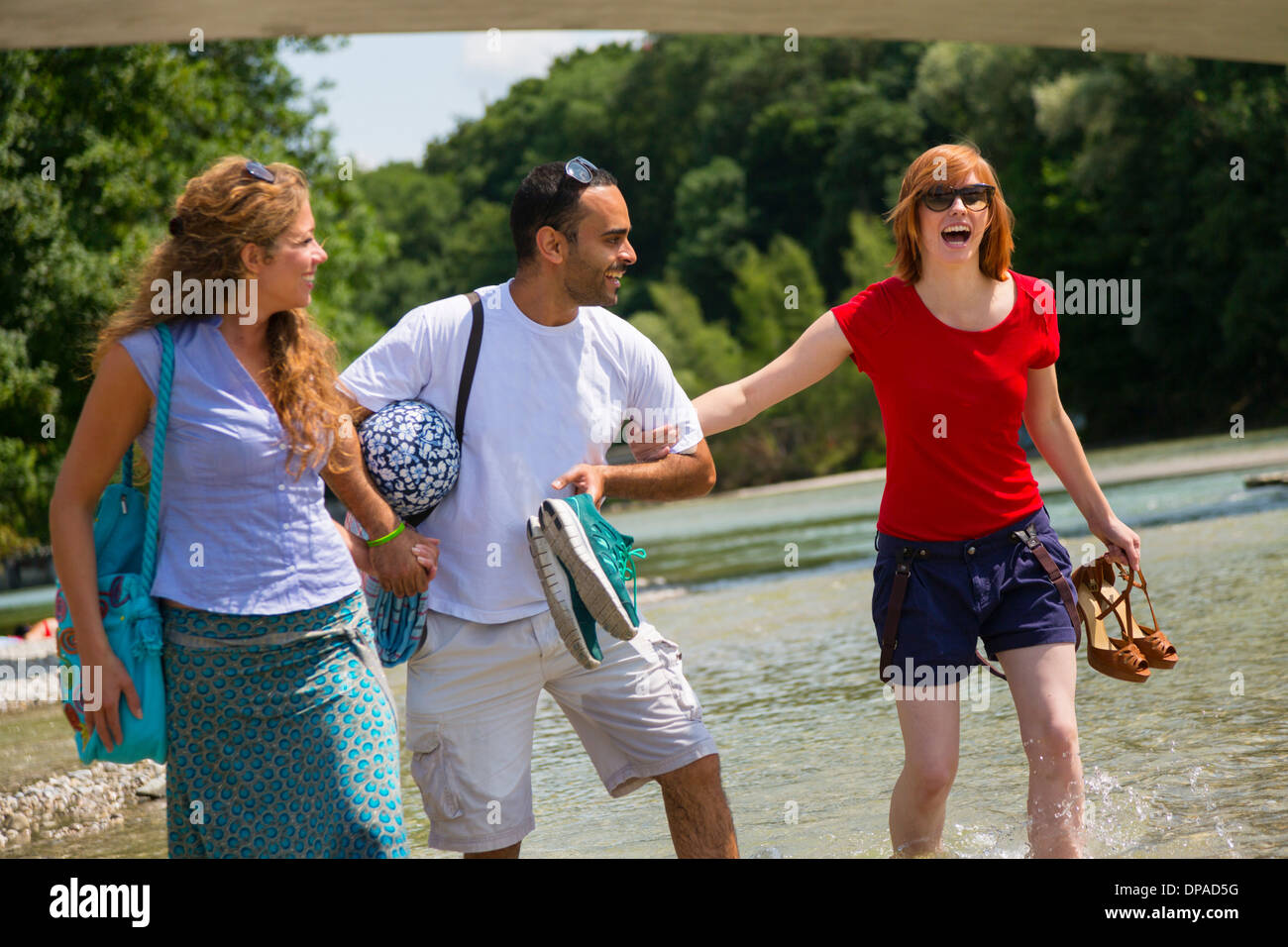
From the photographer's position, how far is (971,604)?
3.85 metres

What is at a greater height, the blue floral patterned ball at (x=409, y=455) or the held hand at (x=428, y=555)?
the blue floral patterned ball at (x=409, y=455)

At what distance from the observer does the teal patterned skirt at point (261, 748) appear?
306cm

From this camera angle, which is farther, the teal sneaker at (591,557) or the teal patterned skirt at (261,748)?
the teal sneaker at (591,557)

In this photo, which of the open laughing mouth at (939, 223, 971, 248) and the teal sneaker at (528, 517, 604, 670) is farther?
the open laughing mouth at (939, 223, 971, 248)

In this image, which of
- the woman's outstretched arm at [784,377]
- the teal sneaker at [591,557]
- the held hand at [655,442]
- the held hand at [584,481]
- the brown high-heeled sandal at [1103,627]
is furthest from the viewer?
the brown high-heeled sandal at [1103,627]

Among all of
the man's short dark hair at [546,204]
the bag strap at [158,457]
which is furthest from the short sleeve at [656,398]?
the bag strap at [158,457]

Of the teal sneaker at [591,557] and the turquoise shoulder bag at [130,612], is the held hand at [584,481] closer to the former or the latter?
the teal sneaker at [591,557]

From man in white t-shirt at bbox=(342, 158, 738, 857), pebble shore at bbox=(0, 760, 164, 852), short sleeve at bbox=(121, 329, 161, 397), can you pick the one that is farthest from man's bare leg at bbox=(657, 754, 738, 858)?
pebble shore at bbox=(0, 760, 164, 852)

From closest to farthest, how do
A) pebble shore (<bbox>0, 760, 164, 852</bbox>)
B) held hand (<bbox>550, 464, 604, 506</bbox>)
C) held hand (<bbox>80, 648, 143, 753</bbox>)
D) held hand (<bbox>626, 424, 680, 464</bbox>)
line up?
held hand (<bbox>80, 648, 143, 753</bbox>) → held hand (<bbox>550, 464, 604, 506</bbox>) → held hand (<bbox>626, 424, 680, 464</bbox>) → pebble shore (<bbox>0, 760, 164, 852</bbox>)

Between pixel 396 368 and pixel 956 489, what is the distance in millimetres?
1583

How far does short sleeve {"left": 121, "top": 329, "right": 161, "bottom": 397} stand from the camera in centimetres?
306

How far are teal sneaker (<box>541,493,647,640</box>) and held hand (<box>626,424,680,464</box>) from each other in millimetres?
363

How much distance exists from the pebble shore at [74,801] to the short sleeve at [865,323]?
13.8ft

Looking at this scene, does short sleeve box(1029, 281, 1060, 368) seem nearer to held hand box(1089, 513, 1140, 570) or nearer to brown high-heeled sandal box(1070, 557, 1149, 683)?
held hand box(1089, 513, 1140, 570)
